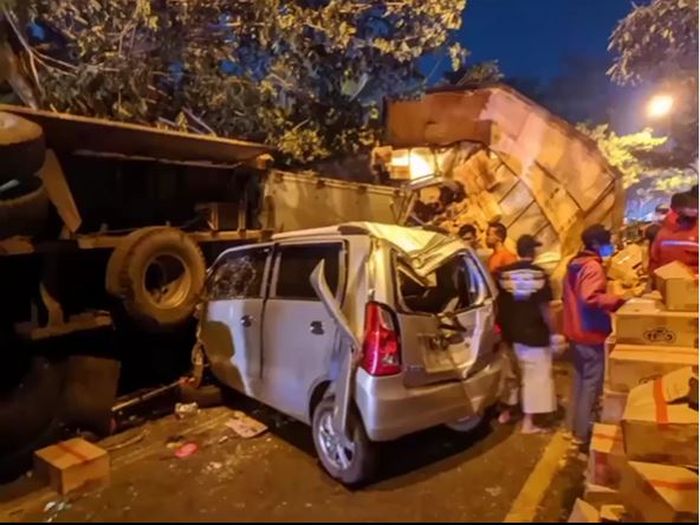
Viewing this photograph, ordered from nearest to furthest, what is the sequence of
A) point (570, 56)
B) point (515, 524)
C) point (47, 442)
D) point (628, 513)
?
1. point (515, 524)
2. point (628, 513)
3. point (47, 442)
4. point (570, 56)

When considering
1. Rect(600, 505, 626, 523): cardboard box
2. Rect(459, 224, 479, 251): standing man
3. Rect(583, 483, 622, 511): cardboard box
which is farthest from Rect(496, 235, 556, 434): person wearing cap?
Rect(600, 505, 626, 523): cardboard box

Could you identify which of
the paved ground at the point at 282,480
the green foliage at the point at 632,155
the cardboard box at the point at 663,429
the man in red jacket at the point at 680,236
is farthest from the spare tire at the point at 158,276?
the green foliage at the point at 632,155

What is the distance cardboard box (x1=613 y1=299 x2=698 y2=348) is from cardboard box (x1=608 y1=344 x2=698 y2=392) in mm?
52

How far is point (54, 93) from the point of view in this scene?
6750 millimetres

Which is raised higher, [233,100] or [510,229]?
[233,100]

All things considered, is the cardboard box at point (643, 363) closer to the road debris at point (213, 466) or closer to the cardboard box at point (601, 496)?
the cardboard box at point (601, 496)

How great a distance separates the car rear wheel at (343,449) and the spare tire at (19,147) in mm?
2523

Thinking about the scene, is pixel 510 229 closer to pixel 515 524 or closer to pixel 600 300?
pixel 600 300

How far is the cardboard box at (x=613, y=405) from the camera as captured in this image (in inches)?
135

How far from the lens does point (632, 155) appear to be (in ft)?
24.9

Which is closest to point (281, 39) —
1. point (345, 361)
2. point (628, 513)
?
point (345, 361)

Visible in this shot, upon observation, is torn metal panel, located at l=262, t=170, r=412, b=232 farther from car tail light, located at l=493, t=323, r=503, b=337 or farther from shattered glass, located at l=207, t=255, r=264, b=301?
car tail light, located at l=493, t=323, r=503, b=337

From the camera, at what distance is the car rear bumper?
327 cm

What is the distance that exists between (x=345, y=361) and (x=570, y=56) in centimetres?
440
